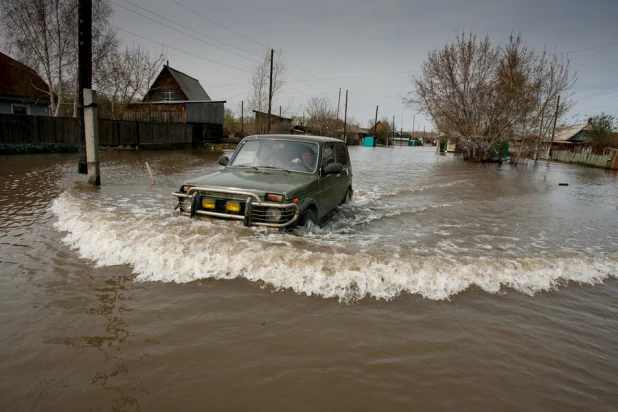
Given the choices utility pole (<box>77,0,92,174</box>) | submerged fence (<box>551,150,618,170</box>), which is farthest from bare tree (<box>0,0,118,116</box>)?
submerged fence (<box>551,150,618,170</box>)

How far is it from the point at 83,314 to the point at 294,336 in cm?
202

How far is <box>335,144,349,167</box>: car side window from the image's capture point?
25.7 feet

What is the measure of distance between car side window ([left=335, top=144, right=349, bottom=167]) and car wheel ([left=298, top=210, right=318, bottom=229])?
2.11 metres

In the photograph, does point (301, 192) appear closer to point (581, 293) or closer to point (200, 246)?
point (200, 246)

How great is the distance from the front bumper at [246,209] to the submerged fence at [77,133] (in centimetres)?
1781

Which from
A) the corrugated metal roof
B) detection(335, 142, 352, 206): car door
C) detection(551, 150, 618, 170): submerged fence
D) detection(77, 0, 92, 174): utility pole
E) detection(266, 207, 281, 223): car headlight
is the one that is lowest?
detection(266, 207, 281, 223): car headlight

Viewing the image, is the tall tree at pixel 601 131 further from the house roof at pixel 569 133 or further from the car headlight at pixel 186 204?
the car headlight at pixel 186 204

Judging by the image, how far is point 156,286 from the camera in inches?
160

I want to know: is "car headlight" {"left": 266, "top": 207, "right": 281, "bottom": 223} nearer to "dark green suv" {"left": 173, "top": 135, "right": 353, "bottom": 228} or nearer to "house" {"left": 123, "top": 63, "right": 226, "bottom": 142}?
"dark green suv" {"left": 173, "top": 135, "right": 353, "bottom": 228}

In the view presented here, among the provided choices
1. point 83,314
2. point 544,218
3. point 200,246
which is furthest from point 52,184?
point 544,218

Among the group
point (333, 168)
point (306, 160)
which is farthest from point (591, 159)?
point (306, 160)

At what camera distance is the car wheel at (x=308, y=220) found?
18.5ft

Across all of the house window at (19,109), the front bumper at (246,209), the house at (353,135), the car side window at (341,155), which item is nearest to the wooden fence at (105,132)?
the house window at (19,109)

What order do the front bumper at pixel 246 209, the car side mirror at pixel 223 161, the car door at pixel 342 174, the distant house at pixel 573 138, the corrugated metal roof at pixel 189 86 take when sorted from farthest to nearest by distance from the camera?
the distant house at pixel 573 138, the corrugated metal roof at pixel 189 86, the car door at pixel 342 174, the car side mirror at pixel 223 161, the front bumper at pixel 246 209
